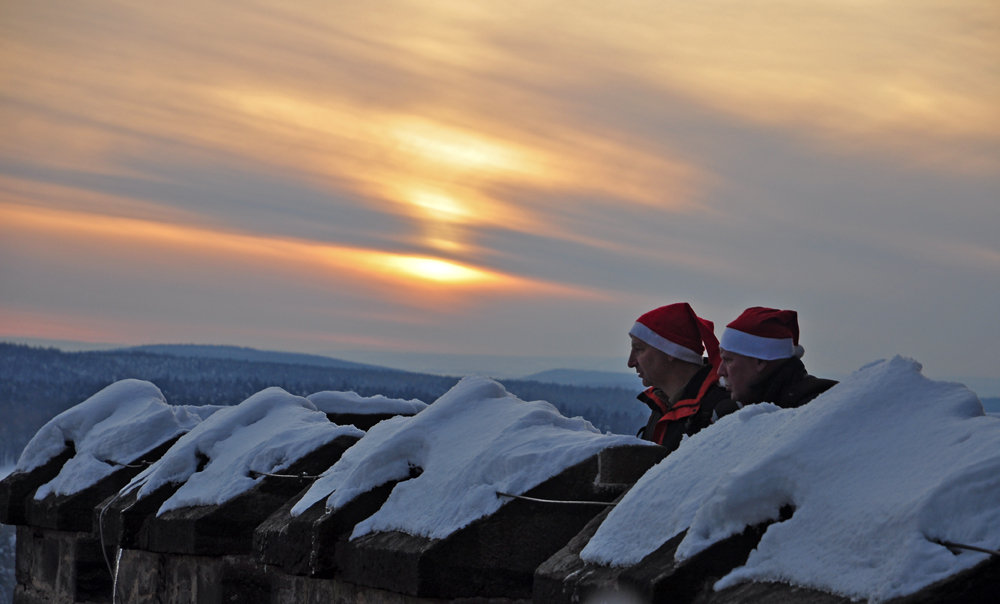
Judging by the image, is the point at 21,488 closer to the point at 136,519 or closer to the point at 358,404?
the point at 136,519

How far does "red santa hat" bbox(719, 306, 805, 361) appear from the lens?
14.7 ft

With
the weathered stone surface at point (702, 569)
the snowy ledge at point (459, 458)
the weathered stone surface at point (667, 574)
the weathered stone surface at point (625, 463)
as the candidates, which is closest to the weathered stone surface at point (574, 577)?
the weathered stone surface at point (667, 574)

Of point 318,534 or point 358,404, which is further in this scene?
point 358,404

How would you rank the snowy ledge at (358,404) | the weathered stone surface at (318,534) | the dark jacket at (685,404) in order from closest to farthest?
the weathered stone surface at (318,534)
the dark jacket at (685,404)
the snowy ledge at (358,404)

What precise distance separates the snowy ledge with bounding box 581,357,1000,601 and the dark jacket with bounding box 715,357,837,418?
150 cm

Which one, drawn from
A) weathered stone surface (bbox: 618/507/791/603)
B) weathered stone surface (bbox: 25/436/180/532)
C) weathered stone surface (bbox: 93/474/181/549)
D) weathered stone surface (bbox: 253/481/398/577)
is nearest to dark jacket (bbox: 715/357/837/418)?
weathered stone surface (bbox: 253/481/398/577)

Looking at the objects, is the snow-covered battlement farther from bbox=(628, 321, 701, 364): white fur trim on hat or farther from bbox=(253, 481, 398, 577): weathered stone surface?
bbox=(628, 321, 701, 364): white fur trim on hat

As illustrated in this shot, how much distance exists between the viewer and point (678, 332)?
535cm

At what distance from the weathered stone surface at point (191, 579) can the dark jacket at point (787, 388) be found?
81.3 inches

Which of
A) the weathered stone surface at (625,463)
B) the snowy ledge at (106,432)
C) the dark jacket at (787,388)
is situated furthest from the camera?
the snowy ledge at (106,432)

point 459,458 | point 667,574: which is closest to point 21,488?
point 459,458

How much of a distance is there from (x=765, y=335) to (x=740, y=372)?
9.7 inches

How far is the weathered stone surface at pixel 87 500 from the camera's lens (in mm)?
6648

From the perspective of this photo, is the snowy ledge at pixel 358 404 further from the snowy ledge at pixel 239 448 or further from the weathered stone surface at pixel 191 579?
the weathered stone surface at pixel 191 579
